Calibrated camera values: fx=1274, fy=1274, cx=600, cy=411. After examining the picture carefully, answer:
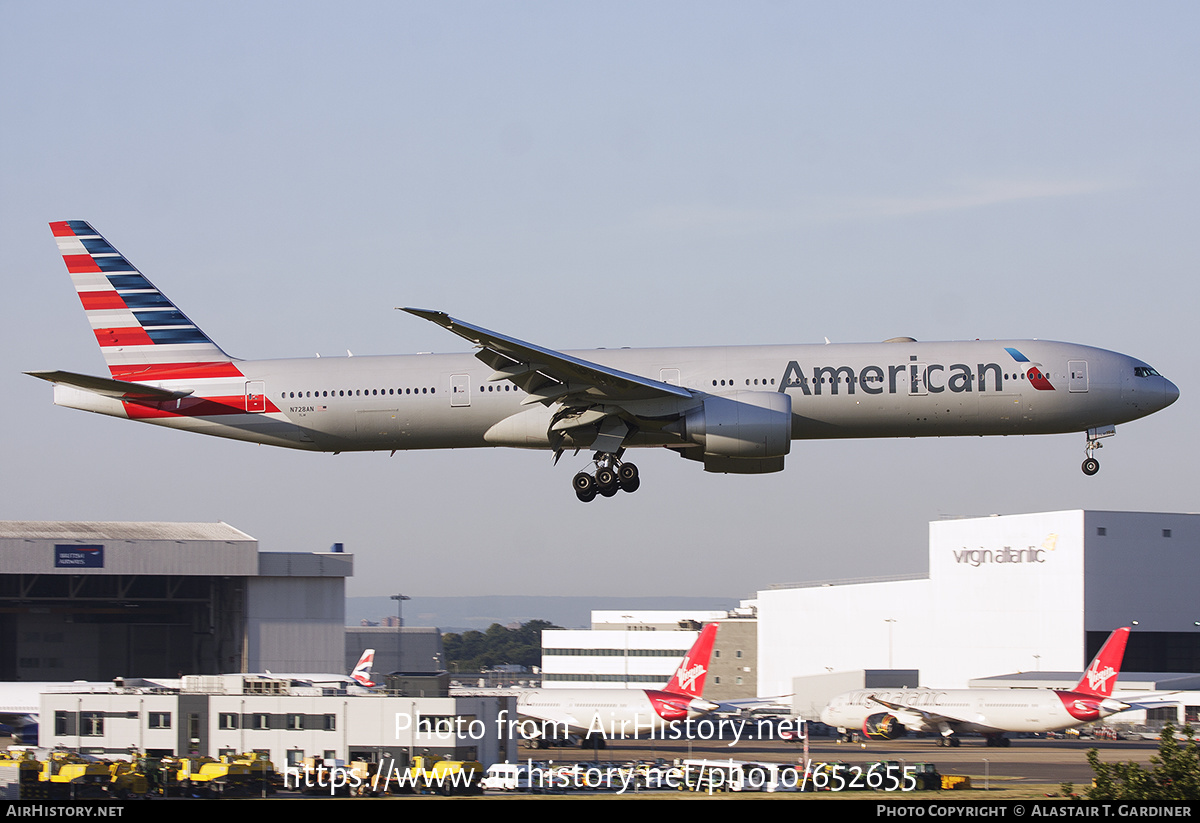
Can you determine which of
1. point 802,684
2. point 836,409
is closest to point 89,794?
point 836,409

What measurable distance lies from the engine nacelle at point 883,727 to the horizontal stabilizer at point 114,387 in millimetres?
33179

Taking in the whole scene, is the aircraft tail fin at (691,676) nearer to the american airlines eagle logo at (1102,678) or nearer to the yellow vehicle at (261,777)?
the american airlines eagle logo at (1102,678)

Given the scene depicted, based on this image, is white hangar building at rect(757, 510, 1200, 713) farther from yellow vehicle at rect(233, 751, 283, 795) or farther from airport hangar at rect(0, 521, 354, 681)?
yellow vehicle at rect(233, 751, 283, 795)

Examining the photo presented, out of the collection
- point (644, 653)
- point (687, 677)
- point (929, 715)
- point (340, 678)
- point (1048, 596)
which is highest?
point (1048, 596)

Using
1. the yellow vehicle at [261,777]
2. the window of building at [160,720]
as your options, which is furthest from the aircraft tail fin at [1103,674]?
the window of building at [160,720]

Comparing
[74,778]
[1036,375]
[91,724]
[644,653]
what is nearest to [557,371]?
[1036,375]

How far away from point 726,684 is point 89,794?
69.7 meters

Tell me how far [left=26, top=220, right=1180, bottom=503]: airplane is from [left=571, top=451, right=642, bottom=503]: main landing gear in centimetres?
4

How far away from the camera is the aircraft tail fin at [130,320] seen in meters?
38.7

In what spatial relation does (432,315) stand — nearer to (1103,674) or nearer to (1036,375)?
(1036,375)

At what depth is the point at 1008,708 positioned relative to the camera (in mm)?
51375

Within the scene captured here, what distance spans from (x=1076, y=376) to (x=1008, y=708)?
68.3 feet

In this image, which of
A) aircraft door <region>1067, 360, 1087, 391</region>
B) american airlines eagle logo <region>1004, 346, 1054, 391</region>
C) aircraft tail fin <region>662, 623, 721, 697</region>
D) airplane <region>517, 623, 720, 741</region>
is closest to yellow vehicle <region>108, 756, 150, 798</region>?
airplane <region>517, 623, 720, 741</region>
